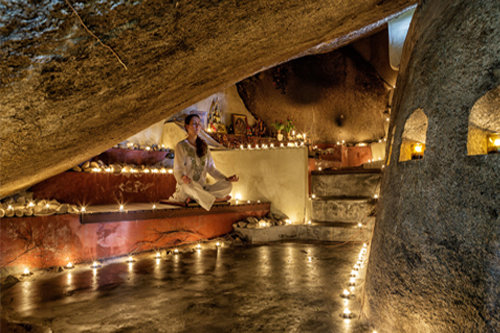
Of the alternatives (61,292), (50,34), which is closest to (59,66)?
(50,34)

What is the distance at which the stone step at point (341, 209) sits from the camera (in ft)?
17.6

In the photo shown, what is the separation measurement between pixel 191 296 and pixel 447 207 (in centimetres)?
220

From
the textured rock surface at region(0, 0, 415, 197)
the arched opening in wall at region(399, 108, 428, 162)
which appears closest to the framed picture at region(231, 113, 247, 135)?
the textured rock surface at region(0, 0, 415, 197)

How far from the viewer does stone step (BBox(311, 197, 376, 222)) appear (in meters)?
5.36

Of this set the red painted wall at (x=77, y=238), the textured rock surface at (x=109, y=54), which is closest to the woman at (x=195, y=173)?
the red painted wall at (x=77, y=238)

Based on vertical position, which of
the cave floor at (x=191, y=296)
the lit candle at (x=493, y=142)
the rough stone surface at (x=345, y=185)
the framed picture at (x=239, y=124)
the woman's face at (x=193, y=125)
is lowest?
the cave floor at (x=191, y=296)

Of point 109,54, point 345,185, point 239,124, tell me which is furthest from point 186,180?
point 239,124

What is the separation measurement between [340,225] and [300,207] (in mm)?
941

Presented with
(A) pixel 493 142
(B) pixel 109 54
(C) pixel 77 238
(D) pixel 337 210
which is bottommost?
(C) pixel 77 238

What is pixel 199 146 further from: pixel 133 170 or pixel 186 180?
pixel 133 170

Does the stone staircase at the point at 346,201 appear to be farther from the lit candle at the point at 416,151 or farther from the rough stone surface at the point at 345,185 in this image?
the lit candle at the point at 416,151

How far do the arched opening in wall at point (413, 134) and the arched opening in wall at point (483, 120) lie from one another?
0.43 meters

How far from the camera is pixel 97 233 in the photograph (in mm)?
4254

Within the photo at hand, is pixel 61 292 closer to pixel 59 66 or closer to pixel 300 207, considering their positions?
pixel 59 66
